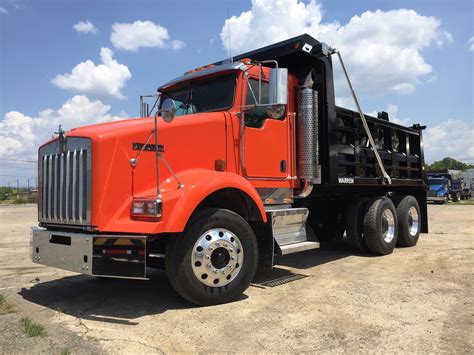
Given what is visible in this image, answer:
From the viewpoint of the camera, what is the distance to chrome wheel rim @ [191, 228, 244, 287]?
4.67 meters

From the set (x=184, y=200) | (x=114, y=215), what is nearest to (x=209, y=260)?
(x=184, y=200)

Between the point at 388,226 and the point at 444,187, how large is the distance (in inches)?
1061

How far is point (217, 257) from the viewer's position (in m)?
4.84

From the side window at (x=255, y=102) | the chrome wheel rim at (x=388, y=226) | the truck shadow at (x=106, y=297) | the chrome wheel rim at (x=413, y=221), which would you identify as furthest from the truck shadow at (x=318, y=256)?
the side window at (x=255, y=102)

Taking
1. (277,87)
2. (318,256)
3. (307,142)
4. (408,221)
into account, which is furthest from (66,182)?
(408,221)

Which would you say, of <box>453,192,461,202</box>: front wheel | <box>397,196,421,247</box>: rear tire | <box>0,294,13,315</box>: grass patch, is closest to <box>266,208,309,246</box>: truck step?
<box>0,294,13,315</box>: grass patch

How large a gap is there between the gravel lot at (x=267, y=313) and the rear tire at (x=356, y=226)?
3.93ft

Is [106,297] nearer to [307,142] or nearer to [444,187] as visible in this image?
[307,142]

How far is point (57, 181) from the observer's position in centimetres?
495

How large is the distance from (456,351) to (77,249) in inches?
139

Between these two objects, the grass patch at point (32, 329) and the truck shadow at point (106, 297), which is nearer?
the grass patch at point (32, 329)

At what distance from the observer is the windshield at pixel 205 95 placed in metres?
5.81

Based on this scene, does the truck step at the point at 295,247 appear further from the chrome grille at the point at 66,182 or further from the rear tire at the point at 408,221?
the rear tire at the point at 408,221

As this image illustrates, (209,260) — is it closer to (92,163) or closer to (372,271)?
(92,163)
